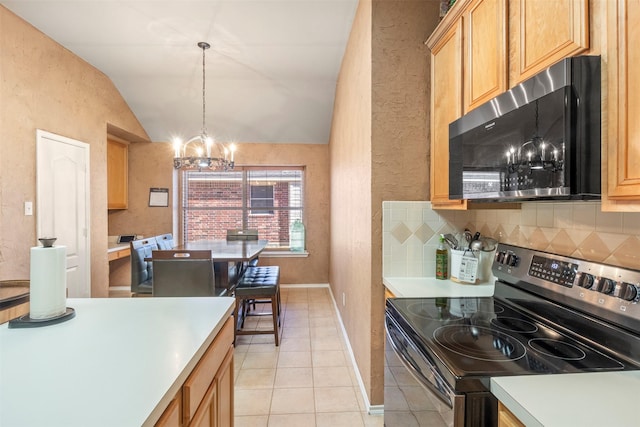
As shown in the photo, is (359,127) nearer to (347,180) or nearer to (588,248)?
(347,180)

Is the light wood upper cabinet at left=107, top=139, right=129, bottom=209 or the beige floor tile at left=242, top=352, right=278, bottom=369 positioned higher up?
the light wood upper cabinet at left=107, top=139, right=129, bottom=209

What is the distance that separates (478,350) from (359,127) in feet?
5.59

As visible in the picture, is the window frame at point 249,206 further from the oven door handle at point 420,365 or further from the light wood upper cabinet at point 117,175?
the oven door handle at point 420,365

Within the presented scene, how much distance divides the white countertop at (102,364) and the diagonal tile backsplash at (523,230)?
1088mm

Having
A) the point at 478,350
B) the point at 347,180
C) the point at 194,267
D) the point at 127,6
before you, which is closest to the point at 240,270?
the point at 194,267

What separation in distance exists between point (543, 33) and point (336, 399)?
86.3 inches

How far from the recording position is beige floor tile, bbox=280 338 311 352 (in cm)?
282

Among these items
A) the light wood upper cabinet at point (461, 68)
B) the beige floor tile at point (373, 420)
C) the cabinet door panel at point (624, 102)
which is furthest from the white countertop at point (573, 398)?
the beige floor tile at point (373, 420)

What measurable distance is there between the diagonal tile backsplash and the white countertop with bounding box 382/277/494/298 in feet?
0.24

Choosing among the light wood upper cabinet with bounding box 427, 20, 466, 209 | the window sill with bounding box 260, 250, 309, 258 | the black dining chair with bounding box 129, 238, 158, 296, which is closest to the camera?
the light wood upper cabinet with bounding box 427, 20, 466, 209

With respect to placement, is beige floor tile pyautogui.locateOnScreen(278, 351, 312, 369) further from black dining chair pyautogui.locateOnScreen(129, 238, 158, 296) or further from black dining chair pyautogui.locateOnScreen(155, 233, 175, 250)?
black dining chair pyautogui.locateOnScreen(155, 233, 175, 250)

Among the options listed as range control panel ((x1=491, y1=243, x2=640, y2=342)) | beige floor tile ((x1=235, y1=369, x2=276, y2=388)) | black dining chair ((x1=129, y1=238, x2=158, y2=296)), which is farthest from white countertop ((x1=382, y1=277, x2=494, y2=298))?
black dining chair ((x1=129, y1=238, x2=158, y2=296))

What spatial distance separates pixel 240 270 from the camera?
139 inches

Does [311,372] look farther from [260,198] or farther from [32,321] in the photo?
[260,198]
